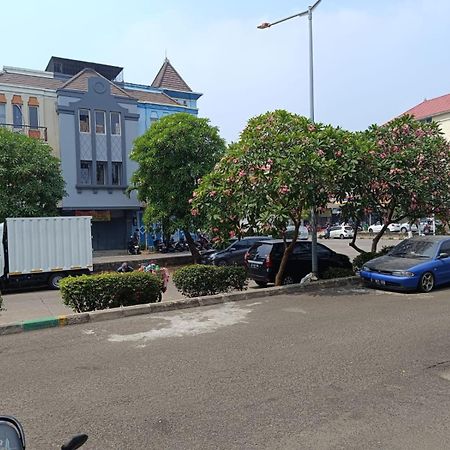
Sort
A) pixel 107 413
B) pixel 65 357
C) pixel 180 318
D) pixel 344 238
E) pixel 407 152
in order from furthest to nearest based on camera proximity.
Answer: pixel 344 238 < pixel 407 152 < pixel 180 318 < pixel 65 357 < pixel 107 413

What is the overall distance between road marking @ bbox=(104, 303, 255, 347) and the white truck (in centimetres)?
928

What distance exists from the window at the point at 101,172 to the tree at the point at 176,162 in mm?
9990

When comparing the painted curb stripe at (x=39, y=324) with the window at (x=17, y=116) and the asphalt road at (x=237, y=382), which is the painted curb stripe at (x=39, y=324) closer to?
the asphalt road at (x=237, y=382)

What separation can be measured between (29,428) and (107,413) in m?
0.69

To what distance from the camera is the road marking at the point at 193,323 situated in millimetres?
7381

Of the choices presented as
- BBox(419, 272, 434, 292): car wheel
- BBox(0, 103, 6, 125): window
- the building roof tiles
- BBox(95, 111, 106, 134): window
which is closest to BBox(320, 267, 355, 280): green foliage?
BBox(419, 272, 434, 292): car wheel

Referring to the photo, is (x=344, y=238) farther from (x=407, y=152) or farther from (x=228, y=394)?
(x=228, y=394)

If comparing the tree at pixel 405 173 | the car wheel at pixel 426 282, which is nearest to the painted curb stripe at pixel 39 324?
Answer: the tree at pixel 405 173

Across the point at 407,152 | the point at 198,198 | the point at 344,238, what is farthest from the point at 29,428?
the point at 344,238

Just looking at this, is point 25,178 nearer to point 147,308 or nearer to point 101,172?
point 101,172

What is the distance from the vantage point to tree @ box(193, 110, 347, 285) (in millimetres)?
10797

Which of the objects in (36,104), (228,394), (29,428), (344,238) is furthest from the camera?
(344,238)

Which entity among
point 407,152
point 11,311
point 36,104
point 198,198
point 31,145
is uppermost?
point 36,104

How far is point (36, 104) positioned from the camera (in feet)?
97.6
